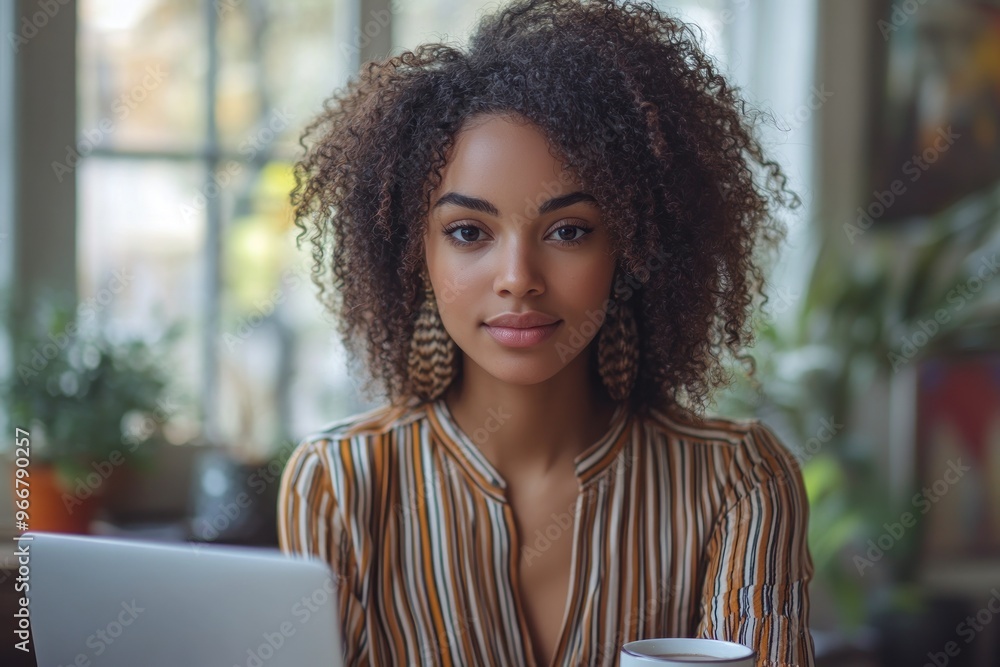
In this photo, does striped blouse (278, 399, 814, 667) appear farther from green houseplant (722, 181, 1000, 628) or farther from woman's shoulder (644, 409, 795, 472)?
green houseplant (722, 181, 1000, 628)

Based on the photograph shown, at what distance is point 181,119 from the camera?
8.19ft

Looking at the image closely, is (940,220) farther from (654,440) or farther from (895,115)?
(654,440)

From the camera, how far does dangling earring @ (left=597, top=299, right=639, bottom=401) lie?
1243mm

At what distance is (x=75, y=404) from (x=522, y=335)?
1.31 m

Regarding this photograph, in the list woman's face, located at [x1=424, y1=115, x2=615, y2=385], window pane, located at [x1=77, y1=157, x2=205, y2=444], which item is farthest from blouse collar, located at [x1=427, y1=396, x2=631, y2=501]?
window pane, located at [x1=77, y1=157, x2=205, y2=444]

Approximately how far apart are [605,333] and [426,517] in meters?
→ 0.30

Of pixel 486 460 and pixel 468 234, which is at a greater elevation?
pixel 468 234

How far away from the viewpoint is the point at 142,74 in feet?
8.00

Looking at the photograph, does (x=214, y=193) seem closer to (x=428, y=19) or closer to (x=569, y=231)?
(x=428, y=19)

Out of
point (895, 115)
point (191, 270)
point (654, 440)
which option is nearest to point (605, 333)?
point (654, 440)

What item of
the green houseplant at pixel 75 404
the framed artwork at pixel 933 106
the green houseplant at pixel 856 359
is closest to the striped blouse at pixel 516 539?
the green houseplant at pixel 75 404

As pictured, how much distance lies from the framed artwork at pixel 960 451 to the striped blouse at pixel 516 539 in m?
1.68

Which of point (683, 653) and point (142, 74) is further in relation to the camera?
point (142, 74)

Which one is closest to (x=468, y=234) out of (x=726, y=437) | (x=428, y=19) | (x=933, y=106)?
(x=726, y=437)
